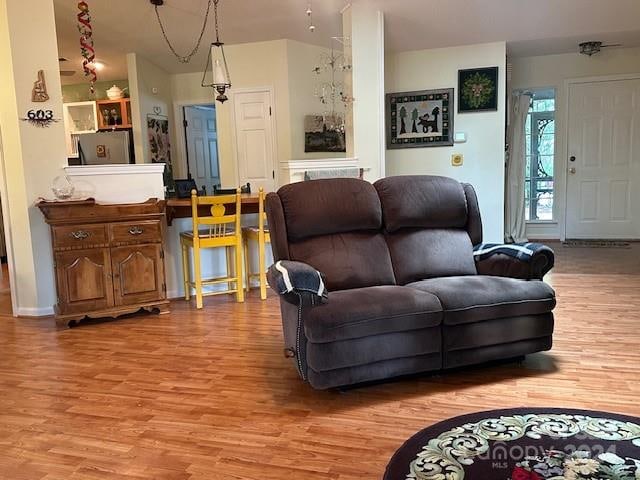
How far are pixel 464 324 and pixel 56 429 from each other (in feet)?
6.45

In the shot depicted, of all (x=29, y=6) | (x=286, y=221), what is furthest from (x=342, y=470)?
(x=29, y=6)

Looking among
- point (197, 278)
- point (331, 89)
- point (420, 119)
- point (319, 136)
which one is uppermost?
point (331, 89)

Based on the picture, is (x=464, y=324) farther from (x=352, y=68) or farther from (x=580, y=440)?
(x=352, y=68)

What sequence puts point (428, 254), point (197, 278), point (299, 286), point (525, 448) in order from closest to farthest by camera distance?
point (525, 448), point (299, 286), point (428, 254), point (197, 278)

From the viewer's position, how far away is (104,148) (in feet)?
15.3

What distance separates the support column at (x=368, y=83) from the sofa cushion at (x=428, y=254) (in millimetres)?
2092

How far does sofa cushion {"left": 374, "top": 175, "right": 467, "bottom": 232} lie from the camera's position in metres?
3.22

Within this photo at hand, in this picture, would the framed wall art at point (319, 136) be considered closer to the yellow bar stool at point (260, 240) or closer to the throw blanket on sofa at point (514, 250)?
the yellow bar stool at point (260, 240)

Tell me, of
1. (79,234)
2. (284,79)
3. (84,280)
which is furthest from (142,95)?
(84,280)

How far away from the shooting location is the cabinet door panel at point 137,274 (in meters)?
4.07

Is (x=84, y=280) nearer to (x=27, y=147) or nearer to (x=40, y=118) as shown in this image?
(x=27, y=147)

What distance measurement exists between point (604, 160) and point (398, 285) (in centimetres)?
505

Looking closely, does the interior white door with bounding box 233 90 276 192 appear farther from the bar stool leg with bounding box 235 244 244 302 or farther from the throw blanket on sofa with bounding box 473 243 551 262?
the throw blanket on sofa with bounding box 473 243 551 262

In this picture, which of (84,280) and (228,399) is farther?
(84,280)
